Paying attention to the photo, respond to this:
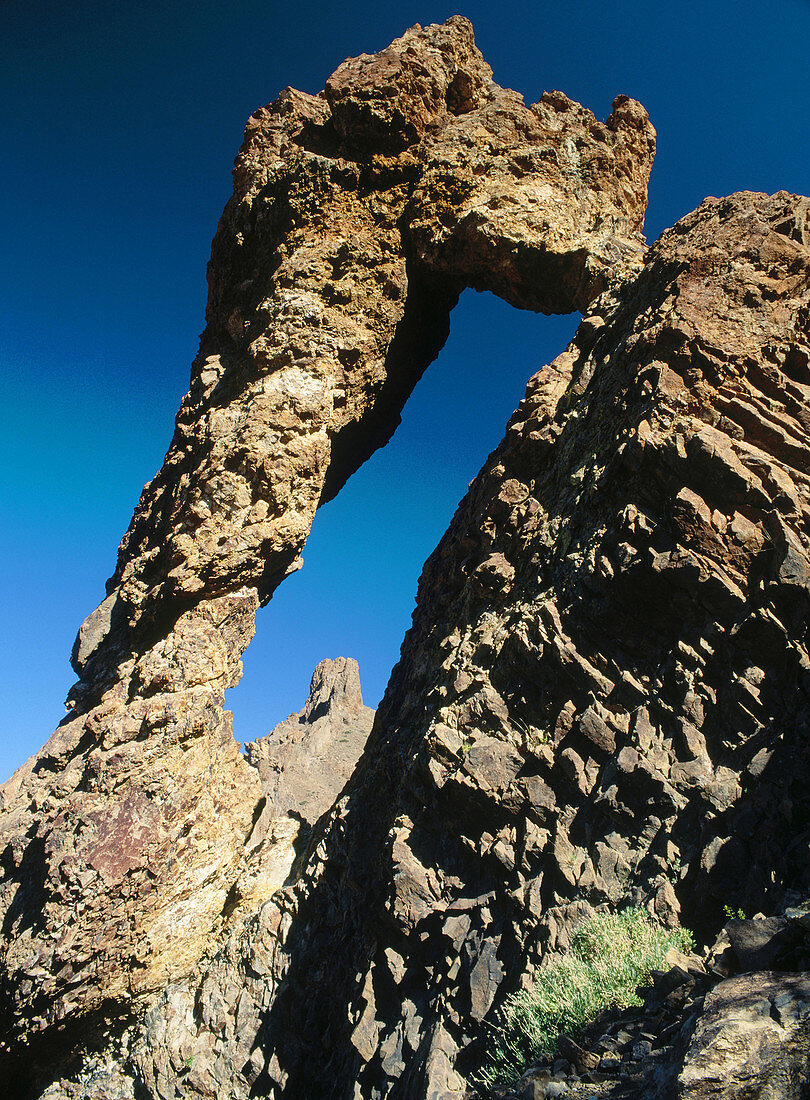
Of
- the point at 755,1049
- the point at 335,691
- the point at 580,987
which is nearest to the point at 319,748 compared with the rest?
the point at 335,691

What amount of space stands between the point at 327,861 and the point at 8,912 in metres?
5.29

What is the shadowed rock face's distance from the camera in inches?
400

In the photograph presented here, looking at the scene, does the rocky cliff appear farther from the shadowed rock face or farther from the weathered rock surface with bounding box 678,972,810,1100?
the weathered rock surface with bounding box 678,972,810,1100

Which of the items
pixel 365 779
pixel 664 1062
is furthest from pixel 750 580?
pixel 365 779

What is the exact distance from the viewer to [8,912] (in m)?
10.1

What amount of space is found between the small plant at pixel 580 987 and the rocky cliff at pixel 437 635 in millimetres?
330

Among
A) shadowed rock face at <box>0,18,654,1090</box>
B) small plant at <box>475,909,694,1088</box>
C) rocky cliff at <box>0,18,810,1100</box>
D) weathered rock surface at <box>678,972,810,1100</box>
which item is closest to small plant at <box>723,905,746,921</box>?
rocky cliff at <box>0,18,810,1100</box>

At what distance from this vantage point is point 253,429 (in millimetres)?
11992

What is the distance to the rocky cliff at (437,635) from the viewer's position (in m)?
6.75

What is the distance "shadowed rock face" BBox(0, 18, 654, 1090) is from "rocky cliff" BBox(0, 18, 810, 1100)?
0.08 m

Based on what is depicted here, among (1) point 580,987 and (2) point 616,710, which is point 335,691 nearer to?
(2) point 616,710

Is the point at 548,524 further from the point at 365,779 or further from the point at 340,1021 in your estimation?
the point at 340,1021

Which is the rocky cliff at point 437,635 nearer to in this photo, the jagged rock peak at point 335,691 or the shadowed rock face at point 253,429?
the shadowed rock face at point 253,429

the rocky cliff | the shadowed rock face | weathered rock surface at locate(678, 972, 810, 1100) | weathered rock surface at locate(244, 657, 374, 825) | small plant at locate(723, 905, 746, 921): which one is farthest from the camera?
weathered rock surface at locate(244, 657, 374, 825)
